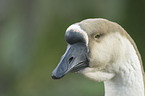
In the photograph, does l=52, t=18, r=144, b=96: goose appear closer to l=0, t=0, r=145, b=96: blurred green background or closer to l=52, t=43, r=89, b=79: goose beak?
l=52, t=43, r=89, b=79: goose beak

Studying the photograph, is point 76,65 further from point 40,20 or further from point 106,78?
point 40,20

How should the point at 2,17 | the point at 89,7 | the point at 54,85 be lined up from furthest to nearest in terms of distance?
1. the point at 2,17
2. the point at 54,85
3. the point at 89,7

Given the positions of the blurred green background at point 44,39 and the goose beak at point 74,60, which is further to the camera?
the blurred green background at point 44,39

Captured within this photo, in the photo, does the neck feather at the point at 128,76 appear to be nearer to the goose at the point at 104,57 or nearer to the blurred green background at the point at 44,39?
the goose at the point at 104,57

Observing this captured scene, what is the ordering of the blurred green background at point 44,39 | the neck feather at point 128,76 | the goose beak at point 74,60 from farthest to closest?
the blurred green background at point 44,39 < the neck feather at point 128,76 < the goose beak at point 74,60

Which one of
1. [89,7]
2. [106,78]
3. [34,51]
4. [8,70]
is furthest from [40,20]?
[106,78]

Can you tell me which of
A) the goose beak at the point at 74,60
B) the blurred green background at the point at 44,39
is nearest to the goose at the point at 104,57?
the goose beak at the point at 74,60

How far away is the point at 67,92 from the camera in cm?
567

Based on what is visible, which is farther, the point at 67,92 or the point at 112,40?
the point at 67,92

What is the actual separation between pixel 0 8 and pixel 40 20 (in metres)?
1.35

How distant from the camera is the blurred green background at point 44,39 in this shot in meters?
5.41

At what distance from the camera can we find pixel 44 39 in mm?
5664

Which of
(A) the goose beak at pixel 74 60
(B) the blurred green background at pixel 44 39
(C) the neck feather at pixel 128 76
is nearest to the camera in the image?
(A) the goose beak at pixel 74 60

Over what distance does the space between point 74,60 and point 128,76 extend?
1.41ft
